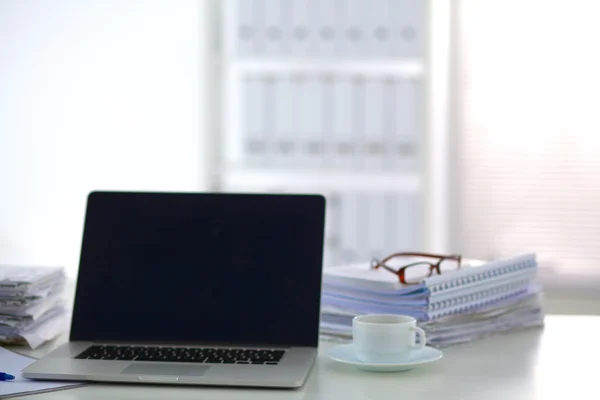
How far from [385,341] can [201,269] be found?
0.29 metres

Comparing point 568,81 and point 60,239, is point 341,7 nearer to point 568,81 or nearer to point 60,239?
point 568,81

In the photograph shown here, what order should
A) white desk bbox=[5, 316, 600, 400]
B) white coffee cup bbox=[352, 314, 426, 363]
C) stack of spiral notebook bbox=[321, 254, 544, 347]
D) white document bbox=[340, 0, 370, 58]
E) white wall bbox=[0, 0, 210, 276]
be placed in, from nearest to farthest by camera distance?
white desk bbox=[5, 316, 600, 400], white coffee cup bbox=[352, 314, 426, 363], stack of spiral notebook bbox=[321, 254, 544, 347], white document bbox=[340, 0, 370, 58], white wall bbox=[0, 0, 210, 276]

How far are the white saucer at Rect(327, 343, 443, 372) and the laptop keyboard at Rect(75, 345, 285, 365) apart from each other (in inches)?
3.0

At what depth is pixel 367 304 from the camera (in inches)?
49.0

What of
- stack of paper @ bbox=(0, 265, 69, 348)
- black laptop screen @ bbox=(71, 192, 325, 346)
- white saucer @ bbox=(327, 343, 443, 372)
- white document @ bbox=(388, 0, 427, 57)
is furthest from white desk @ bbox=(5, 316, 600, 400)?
white document @ bbox=(388, 0, 427, 57)

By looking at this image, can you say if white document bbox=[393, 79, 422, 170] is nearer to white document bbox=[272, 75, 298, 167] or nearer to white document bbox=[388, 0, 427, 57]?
white document bbox=[388, 0, 427, 57]

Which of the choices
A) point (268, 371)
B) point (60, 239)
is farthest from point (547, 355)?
point (60, 239)

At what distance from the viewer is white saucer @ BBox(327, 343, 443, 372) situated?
1025mm

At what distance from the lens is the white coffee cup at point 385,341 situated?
104 centimetres

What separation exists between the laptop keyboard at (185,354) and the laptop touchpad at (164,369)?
Answer: 0.02 m

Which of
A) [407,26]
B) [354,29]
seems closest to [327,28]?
[354,29]

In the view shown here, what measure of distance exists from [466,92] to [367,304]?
2.08m

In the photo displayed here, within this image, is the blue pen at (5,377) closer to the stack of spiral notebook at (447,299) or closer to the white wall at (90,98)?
the stack of spiral notebook at (447,299)

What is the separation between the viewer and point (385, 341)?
1041 mm
